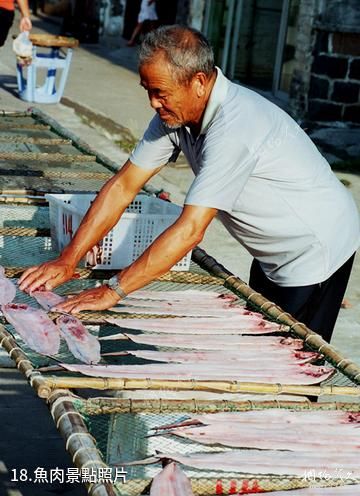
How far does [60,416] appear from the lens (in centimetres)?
266

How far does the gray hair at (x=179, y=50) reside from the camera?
10.4ft

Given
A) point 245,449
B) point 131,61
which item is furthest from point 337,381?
point 131,61

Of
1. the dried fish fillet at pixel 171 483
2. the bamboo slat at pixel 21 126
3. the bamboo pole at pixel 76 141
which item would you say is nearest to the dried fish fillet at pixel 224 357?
the dried fish fillet at pixel 171 483

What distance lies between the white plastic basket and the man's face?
32.8 inches

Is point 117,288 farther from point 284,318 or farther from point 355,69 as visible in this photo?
point 355,69

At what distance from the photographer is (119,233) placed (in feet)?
13.5

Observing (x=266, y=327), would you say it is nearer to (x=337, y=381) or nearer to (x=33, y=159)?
(x=337, y=381)

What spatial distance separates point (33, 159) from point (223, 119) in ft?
9.46

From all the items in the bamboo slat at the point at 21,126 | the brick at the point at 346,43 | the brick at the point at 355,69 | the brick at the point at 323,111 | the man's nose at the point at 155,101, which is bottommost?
the brick at the point at 323,111

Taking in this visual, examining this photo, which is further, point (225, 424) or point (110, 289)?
point (110, 289)

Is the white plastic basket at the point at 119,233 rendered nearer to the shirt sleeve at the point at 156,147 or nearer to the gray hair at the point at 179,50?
the shirt sleeve at the point at 156,147

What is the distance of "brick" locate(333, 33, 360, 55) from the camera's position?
1066cm

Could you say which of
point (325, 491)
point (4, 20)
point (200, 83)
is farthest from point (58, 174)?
point (4, 20)

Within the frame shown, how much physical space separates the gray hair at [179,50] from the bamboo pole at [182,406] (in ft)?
3.43
